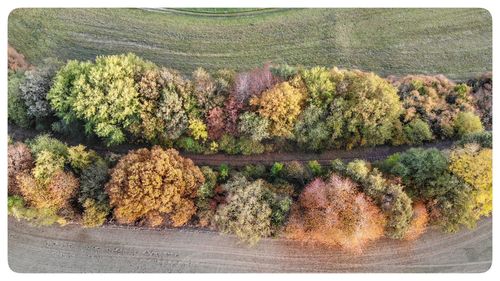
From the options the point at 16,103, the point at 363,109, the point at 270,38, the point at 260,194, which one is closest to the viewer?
the point at 260,194

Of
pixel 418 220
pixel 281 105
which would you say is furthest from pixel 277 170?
pixel 418 220

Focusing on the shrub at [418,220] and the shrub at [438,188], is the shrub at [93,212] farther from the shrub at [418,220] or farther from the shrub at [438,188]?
the shrub at [418,220]

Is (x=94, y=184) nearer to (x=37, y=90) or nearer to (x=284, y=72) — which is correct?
(x=37, y=90)

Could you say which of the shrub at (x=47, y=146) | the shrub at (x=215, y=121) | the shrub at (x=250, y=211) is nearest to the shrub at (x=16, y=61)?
the shrub at (x=47, y=146)

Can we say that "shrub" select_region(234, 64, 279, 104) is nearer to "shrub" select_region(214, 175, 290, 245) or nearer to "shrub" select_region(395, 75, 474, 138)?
"shrub" select_region(214, 175, 290, 245)

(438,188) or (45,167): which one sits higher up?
(45,167)

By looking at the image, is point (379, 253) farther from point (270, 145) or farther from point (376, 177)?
point (270, 145)

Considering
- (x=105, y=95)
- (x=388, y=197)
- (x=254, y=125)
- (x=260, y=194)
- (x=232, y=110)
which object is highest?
(x=105, y=95)

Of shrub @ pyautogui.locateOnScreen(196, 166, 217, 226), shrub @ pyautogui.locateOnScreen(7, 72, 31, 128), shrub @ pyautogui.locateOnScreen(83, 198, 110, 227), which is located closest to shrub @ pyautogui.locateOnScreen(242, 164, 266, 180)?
shrub @ pyautogui.locateOnScreen(196, 166, 217, 226)
